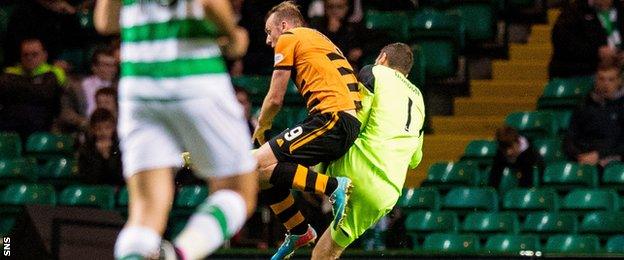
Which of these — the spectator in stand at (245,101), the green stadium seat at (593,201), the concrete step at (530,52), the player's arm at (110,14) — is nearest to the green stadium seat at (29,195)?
the spectator in stand at (245,101)

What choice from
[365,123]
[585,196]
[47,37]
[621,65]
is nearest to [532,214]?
[585,196]

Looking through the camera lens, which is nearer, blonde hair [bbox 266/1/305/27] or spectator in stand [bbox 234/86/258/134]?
blonde hair [bbox 266/1/305/27]

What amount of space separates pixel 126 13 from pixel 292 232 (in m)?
3.47

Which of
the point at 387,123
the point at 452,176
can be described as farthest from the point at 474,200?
the point at 387,123

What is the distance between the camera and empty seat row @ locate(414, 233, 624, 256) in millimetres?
11133

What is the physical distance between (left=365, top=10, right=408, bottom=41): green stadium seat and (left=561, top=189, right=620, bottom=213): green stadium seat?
2.71 m

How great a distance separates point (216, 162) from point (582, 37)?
8.04 m

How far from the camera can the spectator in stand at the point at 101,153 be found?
12.3 metres

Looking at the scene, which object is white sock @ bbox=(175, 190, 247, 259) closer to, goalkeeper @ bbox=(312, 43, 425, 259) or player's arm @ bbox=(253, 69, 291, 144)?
player's arm @ bbox=(253, 69, 291, 144)

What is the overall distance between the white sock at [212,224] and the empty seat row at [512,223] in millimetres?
6001

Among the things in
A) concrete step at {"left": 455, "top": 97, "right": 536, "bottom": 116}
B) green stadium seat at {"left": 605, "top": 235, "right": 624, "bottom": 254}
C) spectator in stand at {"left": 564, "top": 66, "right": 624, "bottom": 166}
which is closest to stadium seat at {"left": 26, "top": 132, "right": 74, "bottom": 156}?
concrete step at {"left": 455, "top": 97, "right": 536, "bottom": 116}

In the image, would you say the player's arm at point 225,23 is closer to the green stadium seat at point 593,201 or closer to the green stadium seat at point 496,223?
the green stadium seat at point 496,223

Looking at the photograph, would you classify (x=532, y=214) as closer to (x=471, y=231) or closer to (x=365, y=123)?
(x=471, y=231)

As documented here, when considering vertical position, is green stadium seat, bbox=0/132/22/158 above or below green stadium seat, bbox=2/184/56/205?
above
